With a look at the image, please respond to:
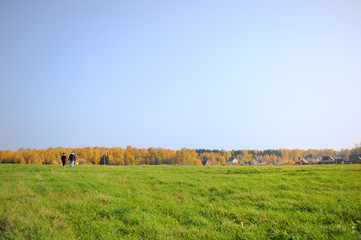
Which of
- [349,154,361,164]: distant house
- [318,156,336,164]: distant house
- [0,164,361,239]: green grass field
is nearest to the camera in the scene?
[0,164,361,239]: green grass field

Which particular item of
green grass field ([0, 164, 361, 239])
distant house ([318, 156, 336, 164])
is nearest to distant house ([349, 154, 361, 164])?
distant house ([318, 156, 336, 164])

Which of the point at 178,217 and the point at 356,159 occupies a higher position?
the point at 178,217

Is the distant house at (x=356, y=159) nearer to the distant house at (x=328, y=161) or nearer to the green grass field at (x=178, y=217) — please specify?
the distant house at (x=328, y=161)

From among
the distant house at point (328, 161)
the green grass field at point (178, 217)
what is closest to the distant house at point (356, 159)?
the distant house at point (328, 161)

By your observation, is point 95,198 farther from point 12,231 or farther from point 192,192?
point 192,192

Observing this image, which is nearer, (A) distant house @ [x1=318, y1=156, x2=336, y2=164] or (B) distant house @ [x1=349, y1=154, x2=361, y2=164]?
(B) distant house @ [x1=349, y1=154, x2=361, y2=164]

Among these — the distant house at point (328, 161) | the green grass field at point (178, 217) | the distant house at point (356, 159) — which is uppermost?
the green grass field at point (178, 217)

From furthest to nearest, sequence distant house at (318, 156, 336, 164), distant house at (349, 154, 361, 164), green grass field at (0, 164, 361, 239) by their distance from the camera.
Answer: distant house at (318, 156, 336, 164) → distant house at (349, 154, 361, 164) → green grass field at (0, 164, 361, 239)

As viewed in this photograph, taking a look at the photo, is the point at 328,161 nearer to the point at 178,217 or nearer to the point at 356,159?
the point at 356,159

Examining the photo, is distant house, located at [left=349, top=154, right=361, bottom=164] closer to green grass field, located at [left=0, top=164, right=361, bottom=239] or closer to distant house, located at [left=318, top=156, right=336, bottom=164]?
distant house, located at [left=318, top=156, right=336, bottom=164]

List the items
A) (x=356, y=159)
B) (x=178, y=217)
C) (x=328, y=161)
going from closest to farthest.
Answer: (x=178, y=217)
(x=356, y=159)
(x=328, y=161)

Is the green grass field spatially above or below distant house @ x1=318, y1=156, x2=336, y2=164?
above

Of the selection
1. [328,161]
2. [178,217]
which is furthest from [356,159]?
[178,217]

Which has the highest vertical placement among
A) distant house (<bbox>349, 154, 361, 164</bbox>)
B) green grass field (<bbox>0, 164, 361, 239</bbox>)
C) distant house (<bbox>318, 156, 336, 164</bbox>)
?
green grass field (<bbox>0, 164, 361, 239</bbox>)
